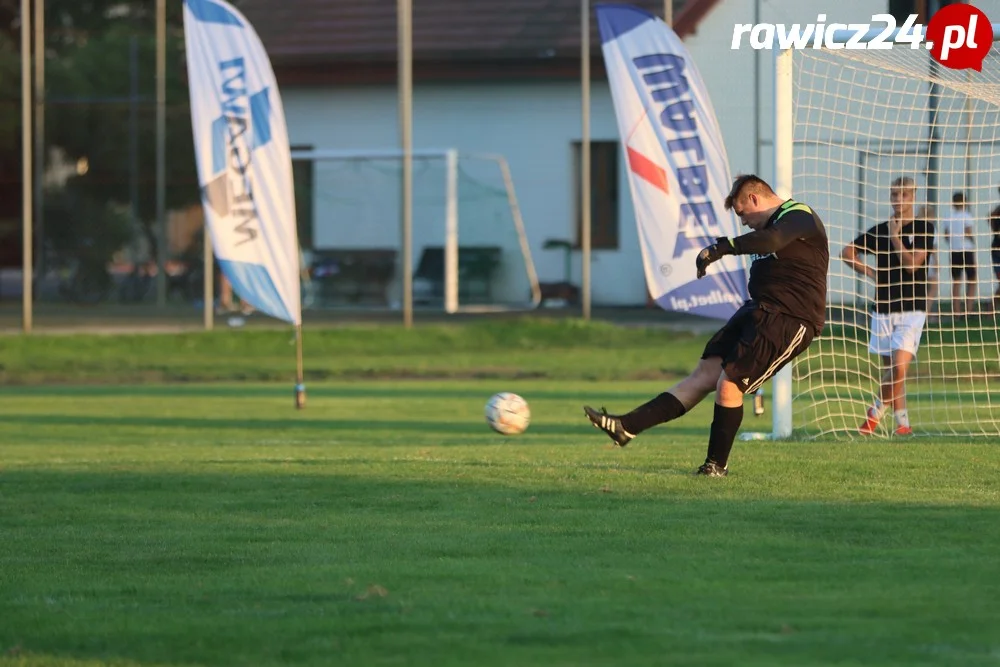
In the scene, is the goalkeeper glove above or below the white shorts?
above

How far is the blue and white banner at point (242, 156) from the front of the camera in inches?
652

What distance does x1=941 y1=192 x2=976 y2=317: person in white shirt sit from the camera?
15406mm

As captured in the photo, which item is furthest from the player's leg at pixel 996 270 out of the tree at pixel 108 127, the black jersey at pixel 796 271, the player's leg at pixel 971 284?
the tree at pixel 108 127

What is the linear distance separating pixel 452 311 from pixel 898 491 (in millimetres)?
19422

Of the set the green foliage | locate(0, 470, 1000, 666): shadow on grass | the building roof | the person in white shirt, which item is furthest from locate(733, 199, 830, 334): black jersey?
the building roof

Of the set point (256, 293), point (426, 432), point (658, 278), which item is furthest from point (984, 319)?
point (256, 293)

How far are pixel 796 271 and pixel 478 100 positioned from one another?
24185mm

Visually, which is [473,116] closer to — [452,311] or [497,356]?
[452,311]

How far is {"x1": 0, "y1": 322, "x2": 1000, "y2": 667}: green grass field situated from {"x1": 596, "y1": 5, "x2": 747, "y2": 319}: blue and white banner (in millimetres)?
1393

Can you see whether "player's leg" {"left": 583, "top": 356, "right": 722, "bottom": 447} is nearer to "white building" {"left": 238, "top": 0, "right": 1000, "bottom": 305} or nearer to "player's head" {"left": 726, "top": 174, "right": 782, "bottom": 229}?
"player's head" {"left": 726, "top": 174, "right": 782, "bottom": 229}

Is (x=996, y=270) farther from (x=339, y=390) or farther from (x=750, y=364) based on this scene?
(x=339, y=390)

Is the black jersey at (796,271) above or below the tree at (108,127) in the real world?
below

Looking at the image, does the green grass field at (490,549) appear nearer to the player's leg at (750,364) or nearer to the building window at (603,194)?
the player's leg at (750,364)

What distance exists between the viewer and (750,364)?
938cm
